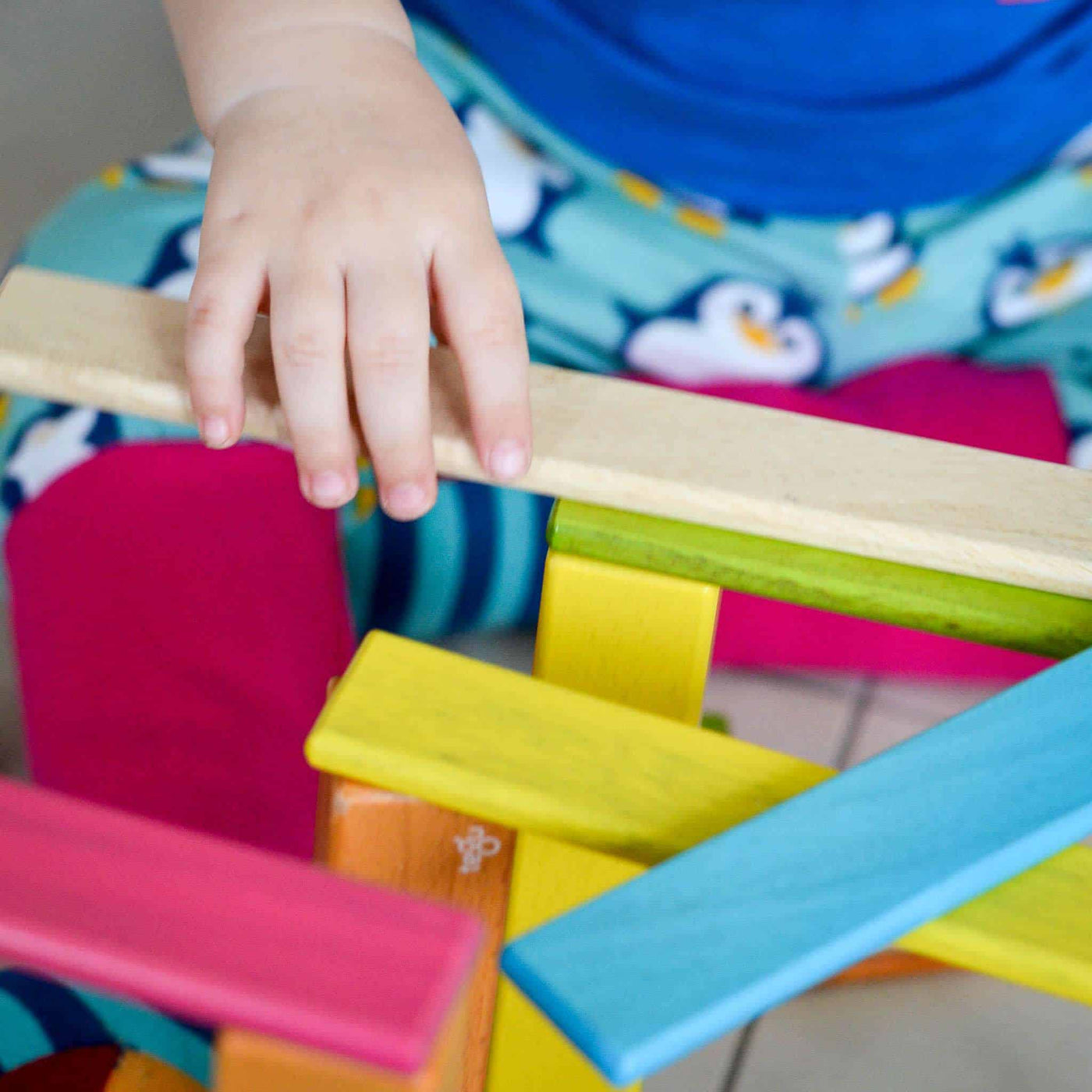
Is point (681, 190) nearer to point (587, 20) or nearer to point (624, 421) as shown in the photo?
point (587, 20)

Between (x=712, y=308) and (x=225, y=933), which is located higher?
(x=225, y=933)

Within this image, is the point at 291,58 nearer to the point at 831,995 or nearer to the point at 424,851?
the point at 424,851

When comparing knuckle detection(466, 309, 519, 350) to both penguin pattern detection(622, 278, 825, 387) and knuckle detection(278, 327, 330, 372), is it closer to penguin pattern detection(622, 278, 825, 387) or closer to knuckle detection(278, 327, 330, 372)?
knuckle detection(278, 327, 330, 372)

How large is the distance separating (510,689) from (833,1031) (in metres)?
0.36

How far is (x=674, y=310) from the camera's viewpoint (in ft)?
2.23

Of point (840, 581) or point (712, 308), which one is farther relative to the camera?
point (712, 308)

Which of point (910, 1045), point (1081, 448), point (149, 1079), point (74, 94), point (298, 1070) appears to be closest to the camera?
point (298, 1070)

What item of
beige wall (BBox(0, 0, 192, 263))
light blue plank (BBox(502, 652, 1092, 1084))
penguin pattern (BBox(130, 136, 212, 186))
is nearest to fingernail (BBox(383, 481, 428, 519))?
light blue plank (BBox(502, 652, 1092, 1084))

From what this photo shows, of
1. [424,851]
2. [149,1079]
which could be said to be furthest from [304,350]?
[149,1079]

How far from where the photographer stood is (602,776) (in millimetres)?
235

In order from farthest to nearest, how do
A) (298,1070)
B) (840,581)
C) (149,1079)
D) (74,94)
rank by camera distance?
(74,94) → (149,1079) → (840,581) → (298,1070)

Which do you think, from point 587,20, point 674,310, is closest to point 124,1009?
point 674,310

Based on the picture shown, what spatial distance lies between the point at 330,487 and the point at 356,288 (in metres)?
0.05

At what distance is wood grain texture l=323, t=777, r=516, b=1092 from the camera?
0.28m
